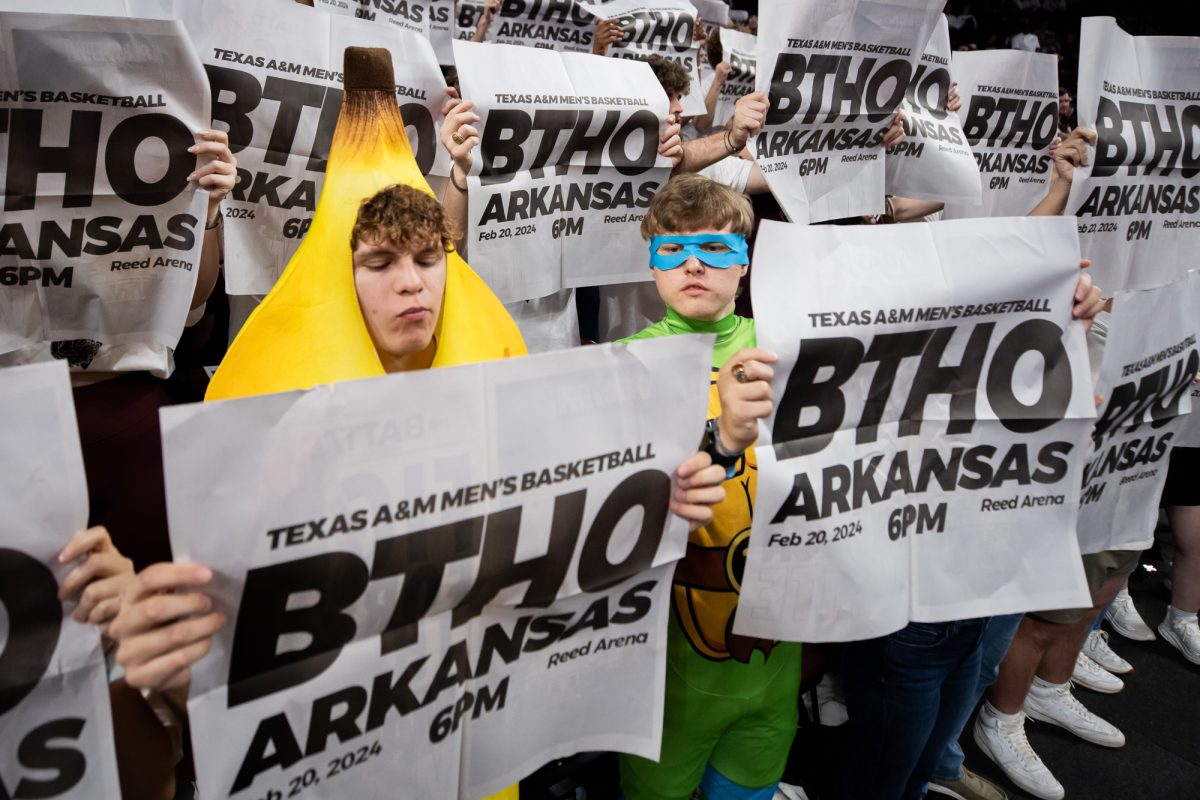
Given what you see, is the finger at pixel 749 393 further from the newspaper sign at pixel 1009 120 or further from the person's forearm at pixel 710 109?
the person's forearm at pixel 710 109

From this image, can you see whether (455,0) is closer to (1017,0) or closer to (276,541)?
(276,541)

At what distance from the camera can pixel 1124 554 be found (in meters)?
2.83

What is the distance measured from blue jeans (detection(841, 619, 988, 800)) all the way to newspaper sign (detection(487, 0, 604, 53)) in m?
2.99

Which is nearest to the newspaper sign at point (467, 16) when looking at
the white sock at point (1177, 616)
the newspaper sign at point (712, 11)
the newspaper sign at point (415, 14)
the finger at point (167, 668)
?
the newspaper sign at point (415, 14)

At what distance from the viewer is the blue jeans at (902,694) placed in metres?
2.16

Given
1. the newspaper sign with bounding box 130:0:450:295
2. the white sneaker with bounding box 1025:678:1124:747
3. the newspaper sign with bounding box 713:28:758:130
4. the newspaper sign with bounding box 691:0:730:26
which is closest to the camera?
the newspaper sign with bounding box 130:0:450:295

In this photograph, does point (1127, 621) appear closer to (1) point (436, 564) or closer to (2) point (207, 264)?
(1) point (436, 564)

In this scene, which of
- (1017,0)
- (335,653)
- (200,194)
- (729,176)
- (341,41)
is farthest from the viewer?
(1017,0)

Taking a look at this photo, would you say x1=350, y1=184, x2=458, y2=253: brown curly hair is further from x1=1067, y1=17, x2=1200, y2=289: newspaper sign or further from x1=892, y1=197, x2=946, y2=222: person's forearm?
x1=892, y1=197, x2=946, y2=222: person's forearm

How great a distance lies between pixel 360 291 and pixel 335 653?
672mm

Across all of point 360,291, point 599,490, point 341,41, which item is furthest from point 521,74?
point 599,490

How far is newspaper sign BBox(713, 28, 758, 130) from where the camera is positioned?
4789 mm

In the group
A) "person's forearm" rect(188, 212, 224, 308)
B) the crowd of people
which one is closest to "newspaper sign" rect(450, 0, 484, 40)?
the crowd of people

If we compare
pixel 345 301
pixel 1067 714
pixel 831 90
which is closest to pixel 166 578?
pixel 345 301
